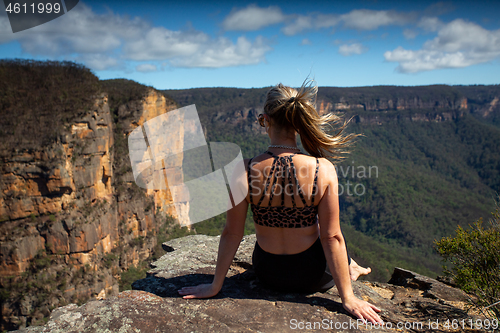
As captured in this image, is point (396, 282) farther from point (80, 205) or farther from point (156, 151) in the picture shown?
point (156, 151)

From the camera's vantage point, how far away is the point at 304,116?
2.53 meters

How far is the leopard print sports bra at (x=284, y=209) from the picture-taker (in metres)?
2.60

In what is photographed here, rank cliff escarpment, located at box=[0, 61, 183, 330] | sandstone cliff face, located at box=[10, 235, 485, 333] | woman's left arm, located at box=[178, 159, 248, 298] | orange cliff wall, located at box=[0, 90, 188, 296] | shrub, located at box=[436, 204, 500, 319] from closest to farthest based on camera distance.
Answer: sandstone cliff face, located at box=[10, 235, 485, 333] < woman's left arm, located at box=[178, 159, 248, 298] < shrub, located at box=[436, 204, 500, 319] < orange cliff wall, located at box=[0, 90, 188, 296] < cliff escarpment, located at box=[0, 61, 183, 330]

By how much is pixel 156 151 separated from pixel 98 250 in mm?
12694

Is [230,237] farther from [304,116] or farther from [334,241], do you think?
[304,116]

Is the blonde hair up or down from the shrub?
up

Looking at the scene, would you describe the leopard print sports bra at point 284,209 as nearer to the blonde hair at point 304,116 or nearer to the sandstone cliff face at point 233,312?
the blonde hair at point 304,116

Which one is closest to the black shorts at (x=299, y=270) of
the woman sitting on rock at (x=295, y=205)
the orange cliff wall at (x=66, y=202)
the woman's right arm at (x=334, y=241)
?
the woman sitting on rock at (x=295, y=205)

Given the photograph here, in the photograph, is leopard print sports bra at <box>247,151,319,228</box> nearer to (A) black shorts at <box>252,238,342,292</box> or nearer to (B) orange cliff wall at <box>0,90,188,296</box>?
(A) black shorts at <box>252,238,342,292</box>

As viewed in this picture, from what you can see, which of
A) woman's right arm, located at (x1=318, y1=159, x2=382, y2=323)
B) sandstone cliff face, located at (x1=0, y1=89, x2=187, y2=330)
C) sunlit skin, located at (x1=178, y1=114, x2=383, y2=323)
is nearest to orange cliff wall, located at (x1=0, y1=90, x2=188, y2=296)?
sandstone cliff face, located at (x1=0, y1=89, x2=187, y2=330)

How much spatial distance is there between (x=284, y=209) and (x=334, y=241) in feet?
1.54

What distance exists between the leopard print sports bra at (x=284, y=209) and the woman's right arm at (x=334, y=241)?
0.09 metres

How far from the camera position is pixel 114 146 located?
30234 millimetres

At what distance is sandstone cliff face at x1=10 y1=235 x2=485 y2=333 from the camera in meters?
2.38
